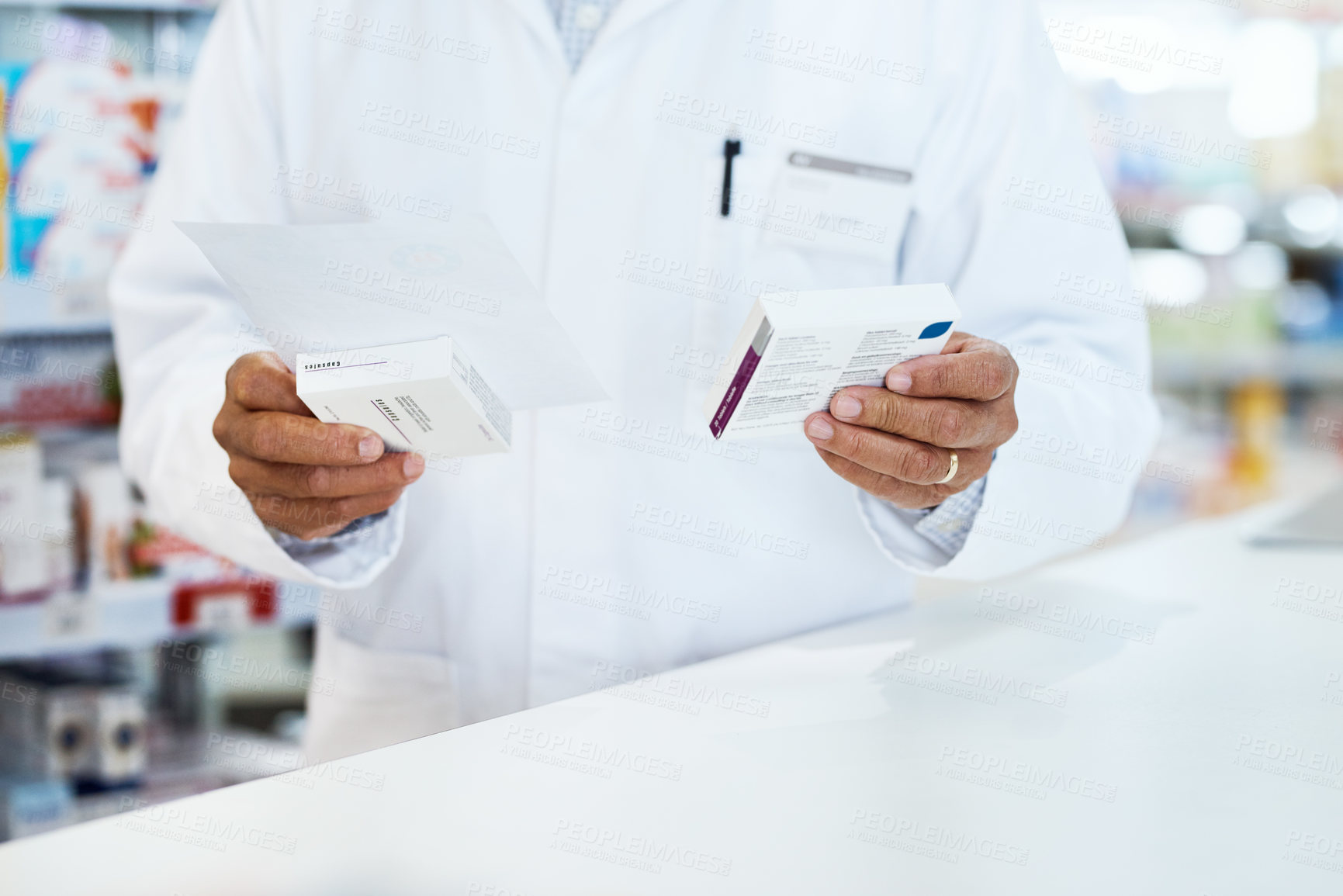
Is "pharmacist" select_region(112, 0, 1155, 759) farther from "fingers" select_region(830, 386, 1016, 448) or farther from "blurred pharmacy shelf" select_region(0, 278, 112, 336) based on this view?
"blurred pharmacy shelf" select_region(0, 278, 112, 336)

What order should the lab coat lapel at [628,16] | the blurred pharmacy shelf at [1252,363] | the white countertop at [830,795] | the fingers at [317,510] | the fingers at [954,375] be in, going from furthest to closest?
the blurred pharmacy shelf at [1252,363]
the lab coat lapel at [628,16]
the fingers at [317,510]
the fingers at [954,375]
the white countertop at [830,795]

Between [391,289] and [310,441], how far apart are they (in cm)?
18

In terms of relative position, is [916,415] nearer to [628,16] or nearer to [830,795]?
[830,795]

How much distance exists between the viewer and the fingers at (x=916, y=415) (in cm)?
96

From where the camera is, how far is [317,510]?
42.2 inches

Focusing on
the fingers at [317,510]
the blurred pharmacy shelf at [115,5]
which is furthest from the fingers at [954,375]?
the blurred pharmacy shelf at [115,5]

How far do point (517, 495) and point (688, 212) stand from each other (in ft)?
1.22

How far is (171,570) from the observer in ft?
6.81

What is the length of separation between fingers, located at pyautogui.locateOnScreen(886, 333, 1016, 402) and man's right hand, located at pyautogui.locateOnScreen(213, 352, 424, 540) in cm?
43

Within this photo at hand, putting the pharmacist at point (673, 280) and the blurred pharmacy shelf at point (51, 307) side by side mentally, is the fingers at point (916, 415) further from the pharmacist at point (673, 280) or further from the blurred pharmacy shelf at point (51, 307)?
the blurred pharmacy shelf at point (51, 307)

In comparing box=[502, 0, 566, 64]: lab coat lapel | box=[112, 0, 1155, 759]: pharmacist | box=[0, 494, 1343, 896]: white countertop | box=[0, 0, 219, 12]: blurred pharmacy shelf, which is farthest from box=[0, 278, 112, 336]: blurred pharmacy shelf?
box=[0, 494, 1343, 896]: white countertop

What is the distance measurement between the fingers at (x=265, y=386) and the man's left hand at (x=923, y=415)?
47 cm

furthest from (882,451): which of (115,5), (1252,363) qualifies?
(1252,363)

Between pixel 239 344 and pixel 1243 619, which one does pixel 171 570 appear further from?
pixel 1243 619
